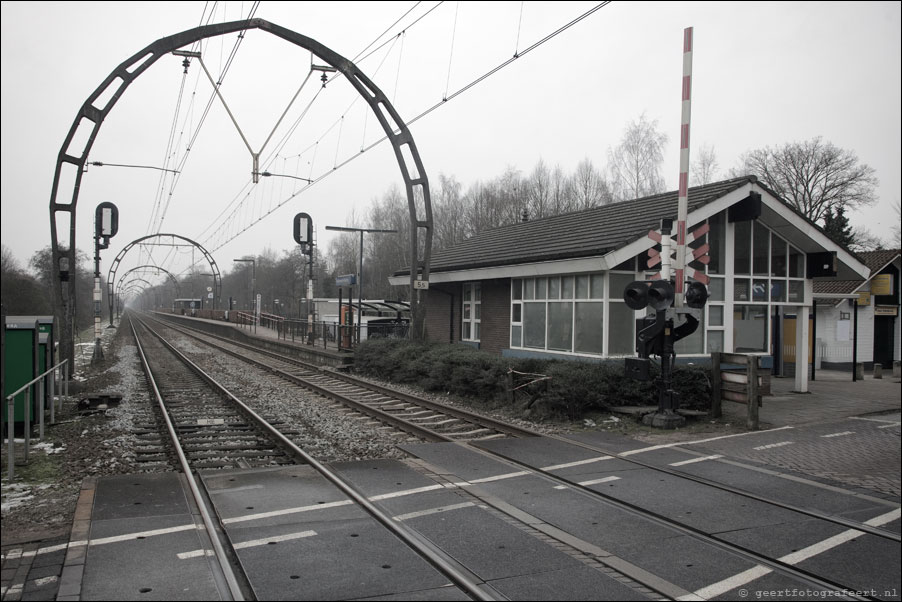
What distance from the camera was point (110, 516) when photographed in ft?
19.6

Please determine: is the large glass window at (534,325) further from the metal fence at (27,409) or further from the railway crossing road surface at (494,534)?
the metal fence at (27,409)

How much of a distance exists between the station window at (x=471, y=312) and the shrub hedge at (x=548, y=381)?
140 inches

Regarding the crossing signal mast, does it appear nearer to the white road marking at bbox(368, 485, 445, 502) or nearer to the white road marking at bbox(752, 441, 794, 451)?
the white road marking at bbox(752, 441, 794, 451)

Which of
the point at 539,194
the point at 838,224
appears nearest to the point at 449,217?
the point at 539,194

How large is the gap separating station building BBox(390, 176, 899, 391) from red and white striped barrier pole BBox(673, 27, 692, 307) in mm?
2810

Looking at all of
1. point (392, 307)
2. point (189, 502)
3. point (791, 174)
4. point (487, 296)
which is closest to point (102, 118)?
point (487, 296)

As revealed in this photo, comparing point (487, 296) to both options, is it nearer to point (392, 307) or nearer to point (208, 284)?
point (392, 307)

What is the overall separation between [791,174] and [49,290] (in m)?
41.6

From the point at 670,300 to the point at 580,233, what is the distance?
6.48 meters

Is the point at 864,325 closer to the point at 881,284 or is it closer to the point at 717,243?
the point at 881,284

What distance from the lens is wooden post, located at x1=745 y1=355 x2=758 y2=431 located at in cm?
1079

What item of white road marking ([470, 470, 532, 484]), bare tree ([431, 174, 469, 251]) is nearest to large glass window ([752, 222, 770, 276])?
white road marking ([470, 470, 532, 484])

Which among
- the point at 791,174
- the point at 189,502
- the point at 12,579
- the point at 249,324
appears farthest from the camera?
the point at 249,324

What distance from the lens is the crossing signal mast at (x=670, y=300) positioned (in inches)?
424
